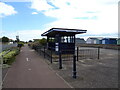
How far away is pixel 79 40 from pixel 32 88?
54939 mm

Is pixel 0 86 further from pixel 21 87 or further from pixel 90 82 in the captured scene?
pixel 90 82

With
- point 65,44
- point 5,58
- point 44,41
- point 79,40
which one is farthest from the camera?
point 79,40

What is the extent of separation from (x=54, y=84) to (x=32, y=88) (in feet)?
2.90

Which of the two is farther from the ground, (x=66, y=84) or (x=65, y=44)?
(x=65, y=44)

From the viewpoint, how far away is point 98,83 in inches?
196

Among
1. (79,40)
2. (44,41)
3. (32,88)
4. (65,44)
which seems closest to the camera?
(32,88)

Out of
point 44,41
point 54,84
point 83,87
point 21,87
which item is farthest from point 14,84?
point 44,41

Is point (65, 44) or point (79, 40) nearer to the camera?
point (65, 44)

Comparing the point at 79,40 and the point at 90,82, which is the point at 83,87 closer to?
the point at 90,82

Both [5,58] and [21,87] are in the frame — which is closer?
[21,87]

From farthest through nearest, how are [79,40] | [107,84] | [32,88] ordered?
[79,40] → [107,84] → [32,88]

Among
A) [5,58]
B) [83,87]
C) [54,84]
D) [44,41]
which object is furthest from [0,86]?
[44,41]

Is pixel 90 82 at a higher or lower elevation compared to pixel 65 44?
lower

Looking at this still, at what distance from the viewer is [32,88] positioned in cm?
448
